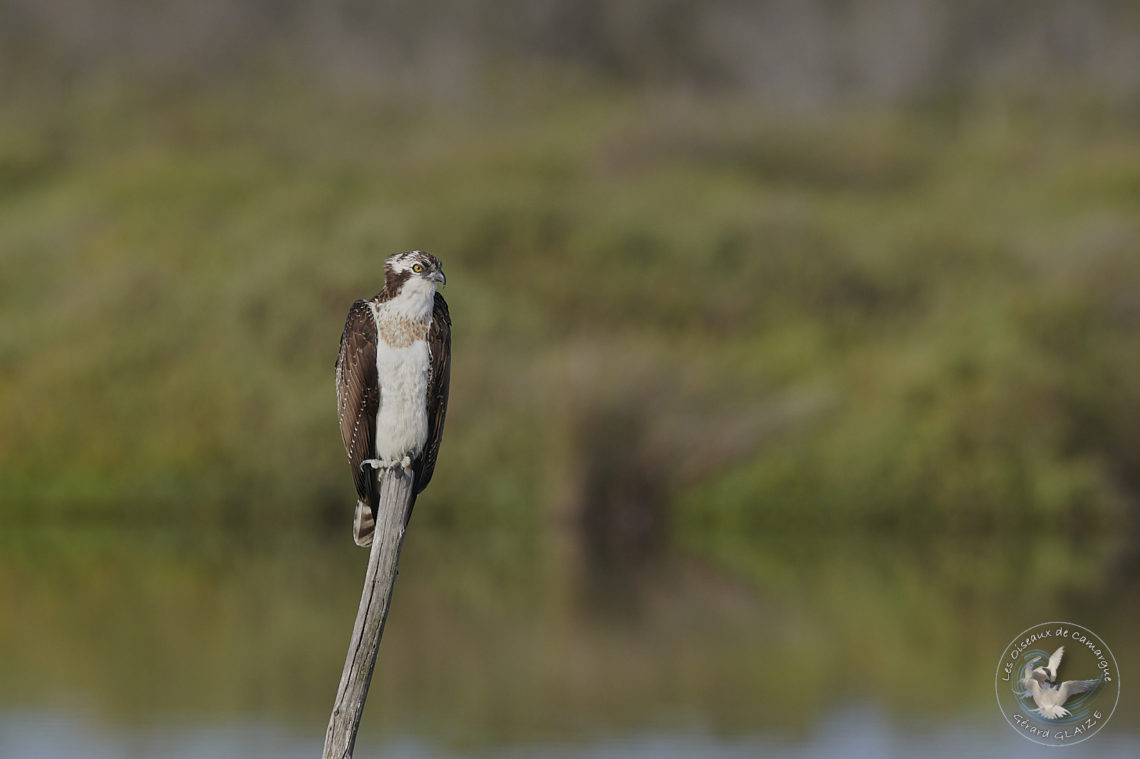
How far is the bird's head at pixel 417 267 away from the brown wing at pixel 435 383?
0.24 m

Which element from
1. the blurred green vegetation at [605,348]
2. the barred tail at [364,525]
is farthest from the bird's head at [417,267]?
the blurred green vegetation at [605,348]

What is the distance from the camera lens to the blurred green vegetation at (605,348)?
26906 mm

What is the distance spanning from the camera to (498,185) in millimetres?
37625

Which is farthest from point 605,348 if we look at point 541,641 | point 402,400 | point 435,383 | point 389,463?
point 389,463

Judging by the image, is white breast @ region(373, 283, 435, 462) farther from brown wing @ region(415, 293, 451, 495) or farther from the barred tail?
the barred tail

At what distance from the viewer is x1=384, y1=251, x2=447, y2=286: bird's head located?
7867 millimetres

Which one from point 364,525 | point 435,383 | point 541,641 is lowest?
point 364,525

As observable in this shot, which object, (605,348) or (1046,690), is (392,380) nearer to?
(1046,690)

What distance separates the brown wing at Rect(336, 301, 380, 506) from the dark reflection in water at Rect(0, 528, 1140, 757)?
6.03 m

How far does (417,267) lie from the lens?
7.91m

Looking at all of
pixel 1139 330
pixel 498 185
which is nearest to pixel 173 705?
pixel 1139 330

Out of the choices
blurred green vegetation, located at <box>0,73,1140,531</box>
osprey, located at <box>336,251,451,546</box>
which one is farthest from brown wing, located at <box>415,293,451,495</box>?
blurred green vegetation, located at <box>0,73,1140,531</box>

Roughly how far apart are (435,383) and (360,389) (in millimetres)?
333

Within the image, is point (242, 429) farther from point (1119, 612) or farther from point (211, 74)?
point (211, 74)
